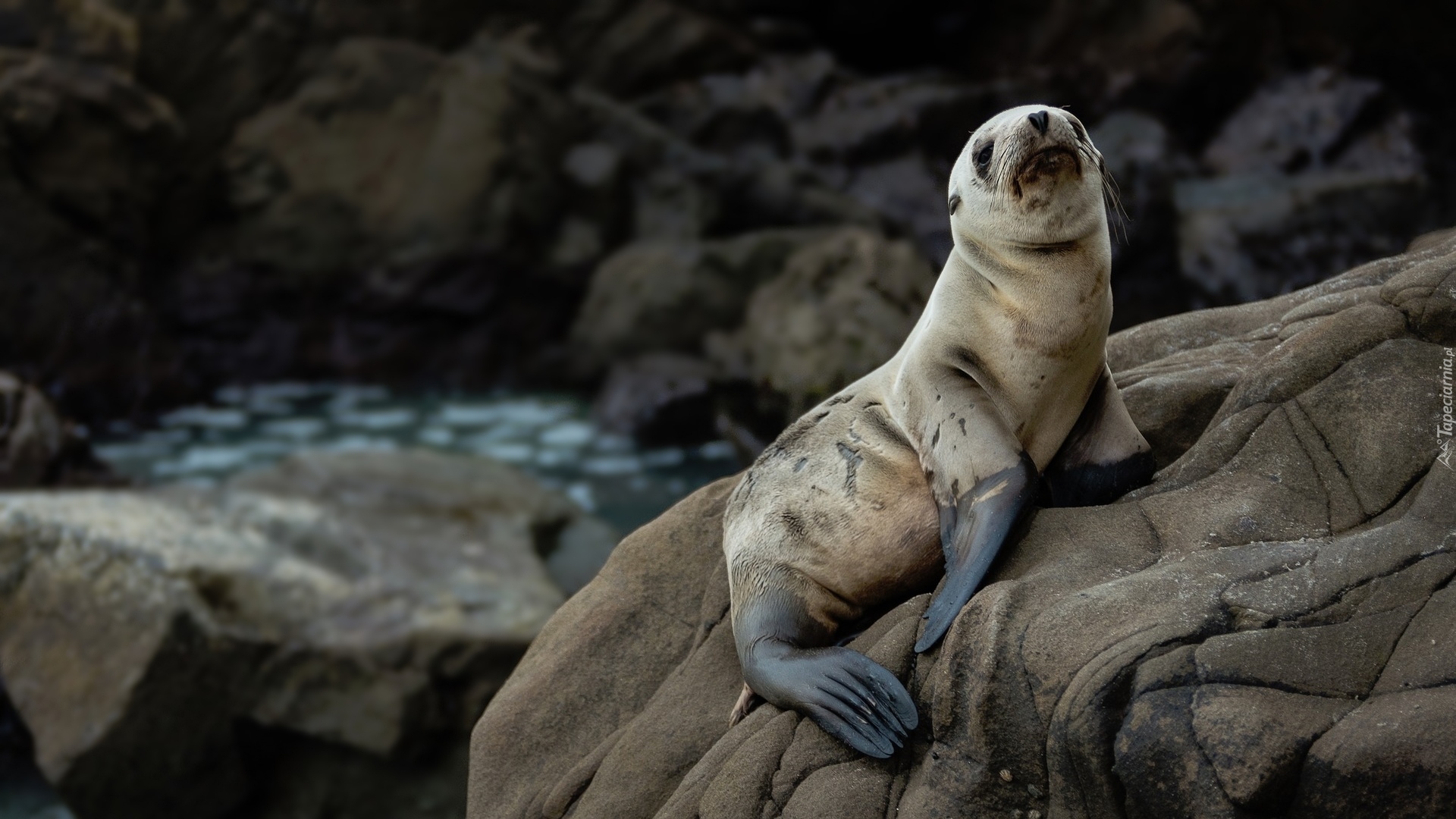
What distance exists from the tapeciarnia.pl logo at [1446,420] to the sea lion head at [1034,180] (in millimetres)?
779

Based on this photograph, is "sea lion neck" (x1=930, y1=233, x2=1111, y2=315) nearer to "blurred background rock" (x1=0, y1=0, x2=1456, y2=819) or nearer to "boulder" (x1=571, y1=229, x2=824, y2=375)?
"blurred background rock" (x1=0, y1=0, x2=1456, y2=819)

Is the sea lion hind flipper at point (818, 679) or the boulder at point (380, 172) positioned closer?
the sea lion hind flipper at point (818, 679)

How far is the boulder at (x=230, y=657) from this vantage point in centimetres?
558

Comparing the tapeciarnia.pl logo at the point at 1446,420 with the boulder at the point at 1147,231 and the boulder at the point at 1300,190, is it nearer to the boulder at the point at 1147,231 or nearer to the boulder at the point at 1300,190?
the boulder at the point at 1147,231

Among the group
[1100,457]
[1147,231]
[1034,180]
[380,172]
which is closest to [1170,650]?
[1100,457]

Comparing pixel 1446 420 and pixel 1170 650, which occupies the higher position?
pixel 1446 420

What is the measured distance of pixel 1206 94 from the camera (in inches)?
474

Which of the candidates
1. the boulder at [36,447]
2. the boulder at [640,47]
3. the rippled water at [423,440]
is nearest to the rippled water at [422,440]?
the rippled water at [423,440]

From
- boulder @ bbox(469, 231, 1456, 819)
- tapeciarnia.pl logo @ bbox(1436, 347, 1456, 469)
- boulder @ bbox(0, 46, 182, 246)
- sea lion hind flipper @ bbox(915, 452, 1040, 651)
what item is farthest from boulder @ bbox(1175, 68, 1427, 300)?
boulder @ bbox(0, 46, 182, 246)

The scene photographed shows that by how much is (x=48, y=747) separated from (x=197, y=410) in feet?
19.4

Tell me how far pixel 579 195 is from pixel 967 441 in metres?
9.77

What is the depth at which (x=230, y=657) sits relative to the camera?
5676 mm

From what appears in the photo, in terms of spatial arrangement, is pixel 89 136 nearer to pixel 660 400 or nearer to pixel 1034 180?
pixel 660 400

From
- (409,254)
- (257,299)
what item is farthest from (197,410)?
(409,254)
